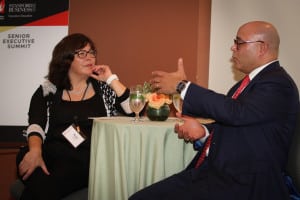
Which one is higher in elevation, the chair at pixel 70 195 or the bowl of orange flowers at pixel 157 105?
the bowl of orange flowers at pixel 157 105

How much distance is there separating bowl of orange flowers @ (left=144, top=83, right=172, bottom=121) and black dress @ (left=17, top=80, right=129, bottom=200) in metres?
0.47

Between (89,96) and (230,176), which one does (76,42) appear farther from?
(230,176)

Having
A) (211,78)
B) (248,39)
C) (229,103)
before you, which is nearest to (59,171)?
(229,103)

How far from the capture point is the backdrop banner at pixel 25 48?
3.83m

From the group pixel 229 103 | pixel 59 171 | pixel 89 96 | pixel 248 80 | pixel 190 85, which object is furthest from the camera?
pixel 89 96

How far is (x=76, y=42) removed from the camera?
291cm

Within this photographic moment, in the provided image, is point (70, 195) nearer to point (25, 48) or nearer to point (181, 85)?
point (181, 85)

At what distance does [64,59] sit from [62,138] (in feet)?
2.17

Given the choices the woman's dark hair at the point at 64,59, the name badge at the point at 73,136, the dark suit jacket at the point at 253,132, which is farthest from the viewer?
the woman's dark hair at the point at 64,59

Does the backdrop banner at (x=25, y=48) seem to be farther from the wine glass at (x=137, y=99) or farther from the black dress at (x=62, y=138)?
the wine glass at (x=137, y=99)

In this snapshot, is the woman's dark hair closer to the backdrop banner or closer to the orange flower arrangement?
the orange flower arrangement

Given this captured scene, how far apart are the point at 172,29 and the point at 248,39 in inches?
69.8

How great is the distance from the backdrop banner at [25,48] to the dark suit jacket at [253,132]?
246 cm

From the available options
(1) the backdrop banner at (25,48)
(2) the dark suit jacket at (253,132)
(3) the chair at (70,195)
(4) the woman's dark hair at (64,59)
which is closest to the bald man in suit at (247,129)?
(2) the dark suit jacket at (253,132)
